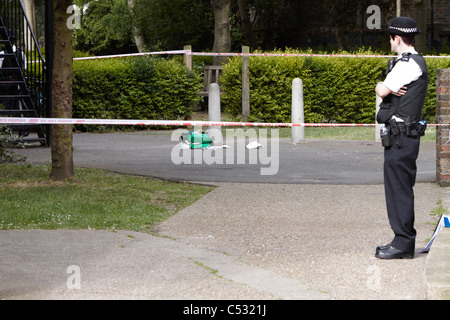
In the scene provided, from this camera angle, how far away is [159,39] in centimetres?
4088

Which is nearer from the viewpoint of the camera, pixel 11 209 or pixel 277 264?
pixel 277 264

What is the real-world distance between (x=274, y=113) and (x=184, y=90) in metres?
2.21

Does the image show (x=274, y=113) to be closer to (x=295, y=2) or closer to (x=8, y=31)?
(x=8, y=31)

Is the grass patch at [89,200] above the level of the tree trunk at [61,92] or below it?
below

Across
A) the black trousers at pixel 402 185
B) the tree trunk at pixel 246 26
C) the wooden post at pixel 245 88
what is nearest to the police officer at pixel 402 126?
the black trousers at pixel 402 185

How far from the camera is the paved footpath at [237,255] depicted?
18.3 ft

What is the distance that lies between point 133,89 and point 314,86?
14.3ft

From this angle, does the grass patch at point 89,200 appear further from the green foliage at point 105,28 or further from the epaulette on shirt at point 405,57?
the green foliage at point 105,28

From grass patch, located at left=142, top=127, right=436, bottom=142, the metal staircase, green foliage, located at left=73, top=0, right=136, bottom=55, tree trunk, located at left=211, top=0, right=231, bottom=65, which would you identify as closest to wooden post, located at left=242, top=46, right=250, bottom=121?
grass patch, located at left=142, top=127, right=436, bottom=142

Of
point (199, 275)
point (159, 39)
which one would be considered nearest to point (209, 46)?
point (159, 39)

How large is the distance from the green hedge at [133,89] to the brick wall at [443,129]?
10.3 metres

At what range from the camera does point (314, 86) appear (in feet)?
67.8
